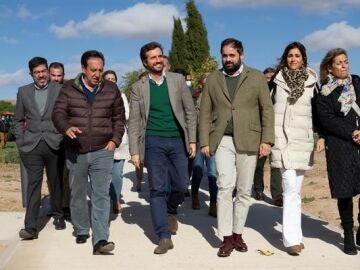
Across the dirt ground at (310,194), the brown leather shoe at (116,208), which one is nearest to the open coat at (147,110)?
the brown leather shoe at (116,208)

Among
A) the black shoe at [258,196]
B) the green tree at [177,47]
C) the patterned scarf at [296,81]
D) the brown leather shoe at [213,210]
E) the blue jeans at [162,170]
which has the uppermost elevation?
the green tree at [177,47]

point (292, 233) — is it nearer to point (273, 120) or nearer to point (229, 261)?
point (229, 261)

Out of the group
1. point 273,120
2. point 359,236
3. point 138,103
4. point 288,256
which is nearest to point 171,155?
point 138,103

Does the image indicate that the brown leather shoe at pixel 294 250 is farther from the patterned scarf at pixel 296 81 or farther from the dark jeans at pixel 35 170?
the dark jeans at pixel 35 170

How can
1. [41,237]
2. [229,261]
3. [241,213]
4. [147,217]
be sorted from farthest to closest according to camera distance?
1. [147,217]
2. [41,237]
3. [241,213]
4. [229,261]

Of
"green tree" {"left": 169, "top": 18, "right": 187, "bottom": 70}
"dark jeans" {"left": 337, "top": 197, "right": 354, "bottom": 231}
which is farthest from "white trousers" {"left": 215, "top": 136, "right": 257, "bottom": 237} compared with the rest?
"green tree" {"left": 169, "top": 18, "right": 187, "bottom": 70}

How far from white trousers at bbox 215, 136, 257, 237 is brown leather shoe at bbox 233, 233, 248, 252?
5 cm

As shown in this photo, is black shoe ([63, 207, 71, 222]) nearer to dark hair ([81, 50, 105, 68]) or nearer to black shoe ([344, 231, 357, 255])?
dark hair ([81, 50, 105, 68])

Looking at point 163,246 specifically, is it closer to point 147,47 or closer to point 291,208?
point 291,208

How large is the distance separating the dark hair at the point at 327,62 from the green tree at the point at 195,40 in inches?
1681

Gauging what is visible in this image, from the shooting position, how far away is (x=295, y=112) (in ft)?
18.5

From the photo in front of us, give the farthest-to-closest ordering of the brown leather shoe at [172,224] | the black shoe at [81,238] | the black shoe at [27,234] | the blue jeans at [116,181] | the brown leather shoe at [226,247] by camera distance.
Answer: the blue jeans at [116,181] → the brown leather shoe at [172,224] → the black shoe at [27,234] → the black shoe at [81,238] → the brown leather shoe at [226,247]

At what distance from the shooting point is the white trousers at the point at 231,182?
18.5ft

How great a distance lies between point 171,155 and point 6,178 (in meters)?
7.74
